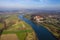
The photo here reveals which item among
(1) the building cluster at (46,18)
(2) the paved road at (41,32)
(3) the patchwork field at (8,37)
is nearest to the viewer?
(3) the patchwork field at (8,37)

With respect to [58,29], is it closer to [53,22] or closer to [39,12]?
[53,22]

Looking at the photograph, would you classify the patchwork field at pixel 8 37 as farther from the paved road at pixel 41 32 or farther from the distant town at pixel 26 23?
the paved road at pixel 41 32

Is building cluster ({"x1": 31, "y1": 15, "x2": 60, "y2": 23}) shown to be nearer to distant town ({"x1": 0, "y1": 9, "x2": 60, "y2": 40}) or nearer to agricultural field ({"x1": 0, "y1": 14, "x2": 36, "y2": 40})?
distant town ({"x1": 0, "y1": 9, "x2": 60, "y2": 40})

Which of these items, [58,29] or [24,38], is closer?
[24,38]

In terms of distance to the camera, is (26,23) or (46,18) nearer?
(26,23)

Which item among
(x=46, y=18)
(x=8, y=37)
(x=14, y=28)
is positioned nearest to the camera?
(x=8, y=37)

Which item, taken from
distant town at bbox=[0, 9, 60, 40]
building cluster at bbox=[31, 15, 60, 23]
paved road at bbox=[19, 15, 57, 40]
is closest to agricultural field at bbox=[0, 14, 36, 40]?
distant town at bbox=[0, 9, 60, 40]

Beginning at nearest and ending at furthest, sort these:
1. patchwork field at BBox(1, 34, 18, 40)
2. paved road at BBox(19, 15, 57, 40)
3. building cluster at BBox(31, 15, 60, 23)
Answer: patchwork field at BBox(1, 34, 18, 40) → paved road at BBox(19, 15, 57, 40) → building cluster at BBox(31, 15, 60, 23)

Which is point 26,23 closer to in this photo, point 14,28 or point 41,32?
point 14,28

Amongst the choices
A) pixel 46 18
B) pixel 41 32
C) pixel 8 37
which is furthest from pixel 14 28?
pixel 46 18

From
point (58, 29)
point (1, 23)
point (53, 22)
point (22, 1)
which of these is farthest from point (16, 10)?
point (58, 29)

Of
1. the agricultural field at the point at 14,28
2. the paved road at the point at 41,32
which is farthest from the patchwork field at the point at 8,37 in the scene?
the paved road at the point at 41,32
